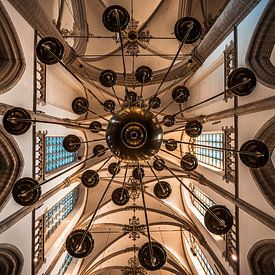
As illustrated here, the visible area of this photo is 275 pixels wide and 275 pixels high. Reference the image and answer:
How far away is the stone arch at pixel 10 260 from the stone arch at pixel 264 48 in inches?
268

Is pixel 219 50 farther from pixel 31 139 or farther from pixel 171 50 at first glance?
pixel 31 139

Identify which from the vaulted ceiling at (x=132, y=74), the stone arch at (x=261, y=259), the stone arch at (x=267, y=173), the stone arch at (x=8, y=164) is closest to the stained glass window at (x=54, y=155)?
the vaulted ceiling at (x=132, y=74)

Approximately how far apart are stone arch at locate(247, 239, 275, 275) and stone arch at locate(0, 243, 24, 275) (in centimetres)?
553

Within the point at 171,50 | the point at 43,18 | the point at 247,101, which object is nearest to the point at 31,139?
the point at 43,18

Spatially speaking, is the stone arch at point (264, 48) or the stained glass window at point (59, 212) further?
the stained glass window at point (59, 212)

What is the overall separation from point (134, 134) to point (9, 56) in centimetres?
447

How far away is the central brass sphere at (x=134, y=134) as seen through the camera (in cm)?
329

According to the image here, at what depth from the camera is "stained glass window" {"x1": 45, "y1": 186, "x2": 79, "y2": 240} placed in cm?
882

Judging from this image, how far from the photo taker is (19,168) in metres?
6.33

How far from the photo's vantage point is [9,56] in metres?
6.05

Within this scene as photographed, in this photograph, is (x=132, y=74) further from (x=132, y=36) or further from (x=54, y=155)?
(x=54, y=155)

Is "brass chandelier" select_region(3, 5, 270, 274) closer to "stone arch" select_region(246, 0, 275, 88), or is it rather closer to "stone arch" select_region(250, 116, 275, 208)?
"stone arch" select_region(250, 116, 275, 208)

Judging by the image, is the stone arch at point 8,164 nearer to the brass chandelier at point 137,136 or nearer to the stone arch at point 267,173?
the brass chandelier at point 137,136

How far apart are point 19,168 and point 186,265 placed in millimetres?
9518
